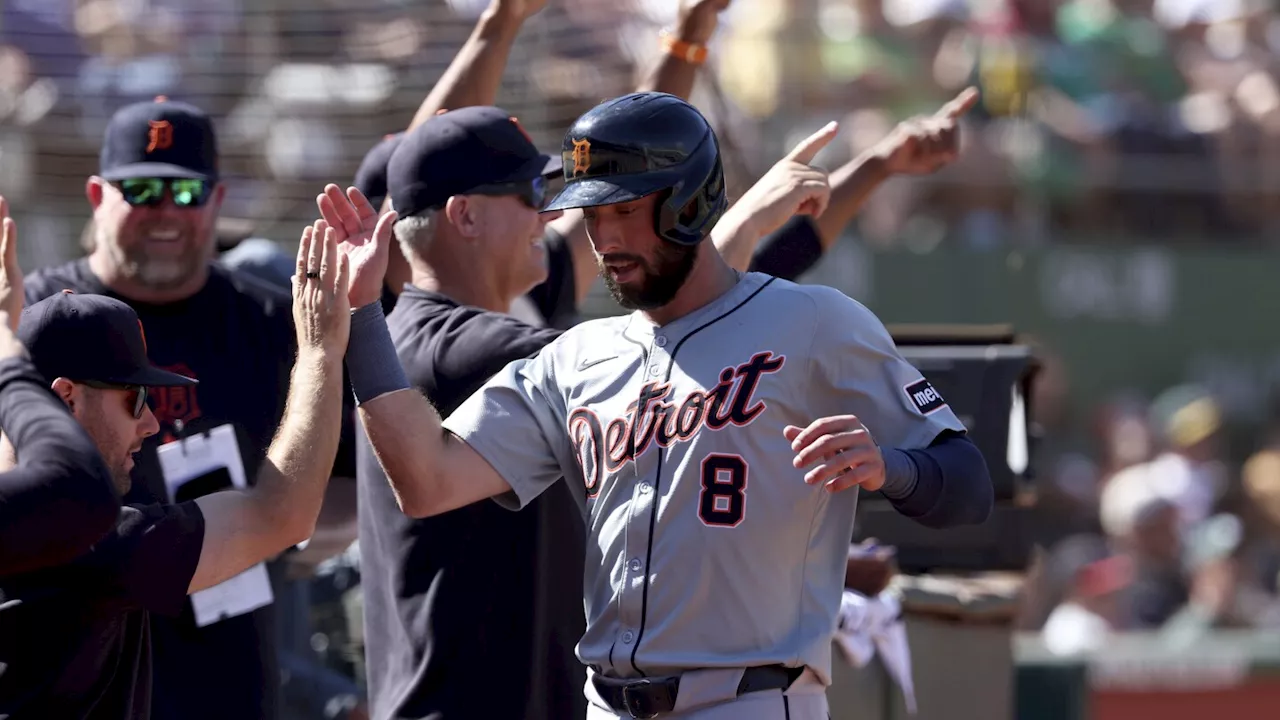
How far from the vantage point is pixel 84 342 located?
9.99 ft

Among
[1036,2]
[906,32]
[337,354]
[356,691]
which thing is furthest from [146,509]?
[1036,2]

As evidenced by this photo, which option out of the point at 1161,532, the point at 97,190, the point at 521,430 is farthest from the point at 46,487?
the point at 1161,532

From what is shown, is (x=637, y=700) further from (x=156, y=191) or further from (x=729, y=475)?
(x=156, y=191)

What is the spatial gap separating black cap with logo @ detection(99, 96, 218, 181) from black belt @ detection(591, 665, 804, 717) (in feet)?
7.52

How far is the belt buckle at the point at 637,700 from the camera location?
309cm

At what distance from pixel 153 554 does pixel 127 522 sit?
0.24ft

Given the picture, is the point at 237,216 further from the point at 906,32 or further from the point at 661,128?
the point at 661,128

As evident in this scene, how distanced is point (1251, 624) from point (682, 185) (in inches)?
298

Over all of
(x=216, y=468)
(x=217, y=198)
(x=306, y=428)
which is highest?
(x=217, y=198)

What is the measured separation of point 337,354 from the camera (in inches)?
130

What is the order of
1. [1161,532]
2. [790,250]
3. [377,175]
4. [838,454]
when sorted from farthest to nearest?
[1161,532]
[377,175]
[790,250]
[838,454]

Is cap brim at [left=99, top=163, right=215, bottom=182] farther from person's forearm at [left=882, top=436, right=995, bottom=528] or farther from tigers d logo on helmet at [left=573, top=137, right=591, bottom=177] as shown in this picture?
person's forearm at [left=882, top=436, right=995, bottom=528]

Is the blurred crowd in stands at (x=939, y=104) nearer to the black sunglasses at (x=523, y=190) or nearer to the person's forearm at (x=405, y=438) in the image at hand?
the black sunglasses at (x=523, y=190)

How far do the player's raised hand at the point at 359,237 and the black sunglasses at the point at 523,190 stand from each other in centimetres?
53
